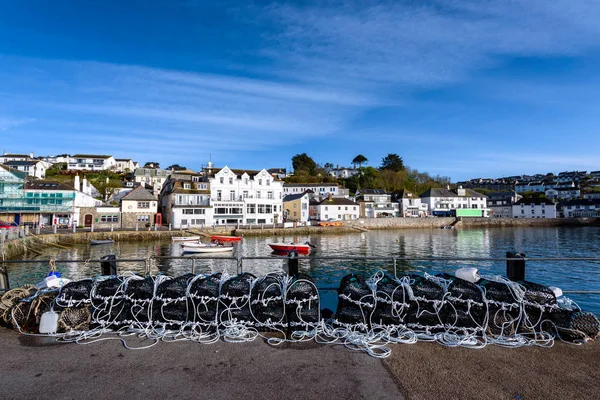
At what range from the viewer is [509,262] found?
6875mm

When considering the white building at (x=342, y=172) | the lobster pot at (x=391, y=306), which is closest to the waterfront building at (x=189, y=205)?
the lobster pot at (x=391, y=306)

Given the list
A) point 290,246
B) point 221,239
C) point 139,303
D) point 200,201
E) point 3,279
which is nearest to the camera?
point 139,303

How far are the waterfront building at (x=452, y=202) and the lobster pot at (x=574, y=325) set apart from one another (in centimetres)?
10159

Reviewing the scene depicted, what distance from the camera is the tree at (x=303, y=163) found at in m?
124

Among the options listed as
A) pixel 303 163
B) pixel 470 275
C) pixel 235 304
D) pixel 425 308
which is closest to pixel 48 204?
pixel 235 304

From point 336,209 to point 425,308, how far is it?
7474 centimetres

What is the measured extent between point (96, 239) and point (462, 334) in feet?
158

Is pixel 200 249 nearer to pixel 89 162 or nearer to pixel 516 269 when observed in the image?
pixel 516 269

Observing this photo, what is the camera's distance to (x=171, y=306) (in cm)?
602

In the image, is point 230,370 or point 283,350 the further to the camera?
point 283,350

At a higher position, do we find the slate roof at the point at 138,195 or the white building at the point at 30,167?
the white building at the point at 30,167

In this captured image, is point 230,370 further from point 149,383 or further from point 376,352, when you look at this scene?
point 376,352

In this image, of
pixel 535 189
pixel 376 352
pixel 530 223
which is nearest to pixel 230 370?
pixel 376 352

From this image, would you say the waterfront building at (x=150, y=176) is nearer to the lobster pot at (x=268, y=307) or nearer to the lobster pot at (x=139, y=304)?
the lobster pot at (x=139, y=304)
